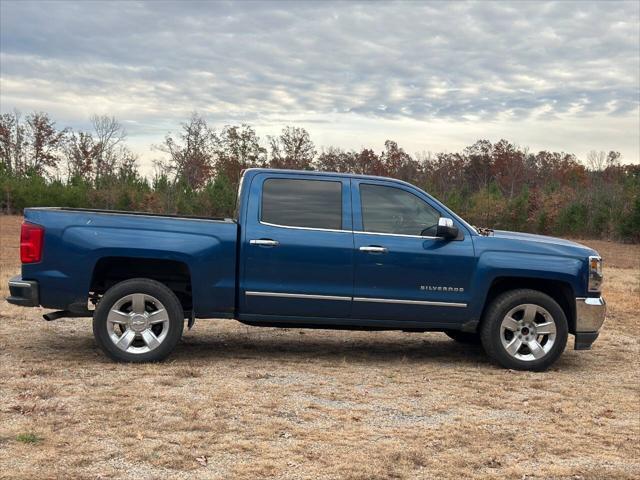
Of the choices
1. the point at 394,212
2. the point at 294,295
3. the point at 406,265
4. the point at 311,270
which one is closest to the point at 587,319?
the point at 406,265

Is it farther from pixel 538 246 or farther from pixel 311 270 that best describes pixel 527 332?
pixel 311 270

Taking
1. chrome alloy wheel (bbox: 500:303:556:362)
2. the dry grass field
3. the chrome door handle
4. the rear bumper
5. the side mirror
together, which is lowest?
the dry grass field

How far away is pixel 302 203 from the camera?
726 centimetres

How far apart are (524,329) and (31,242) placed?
477 centimetres

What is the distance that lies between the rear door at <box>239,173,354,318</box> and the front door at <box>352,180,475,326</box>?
0.14 m

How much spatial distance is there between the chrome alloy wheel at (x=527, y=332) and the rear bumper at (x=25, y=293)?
4.41 meters

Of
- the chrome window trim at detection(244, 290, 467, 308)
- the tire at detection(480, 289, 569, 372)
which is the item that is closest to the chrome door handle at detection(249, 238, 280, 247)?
the chrome window trim at detection(244, 290, 467, 308)

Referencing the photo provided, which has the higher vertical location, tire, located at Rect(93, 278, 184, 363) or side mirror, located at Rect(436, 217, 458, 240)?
side mirror, located at Rect(436, 217, 458, 240)

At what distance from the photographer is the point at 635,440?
17.0ft

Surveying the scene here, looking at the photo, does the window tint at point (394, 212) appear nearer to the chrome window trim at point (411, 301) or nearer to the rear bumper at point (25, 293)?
the chrome window trim at point (411, 301)

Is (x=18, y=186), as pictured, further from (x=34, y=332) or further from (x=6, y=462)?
(x=6, y=462)

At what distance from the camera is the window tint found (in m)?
7.26

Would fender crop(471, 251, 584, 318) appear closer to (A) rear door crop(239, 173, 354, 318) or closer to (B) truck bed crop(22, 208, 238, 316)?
(A) rear door crop(239, 173, 354, 318)

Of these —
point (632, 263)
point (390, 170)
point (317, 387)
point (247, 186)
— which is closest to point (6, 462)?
point (317, 387)
